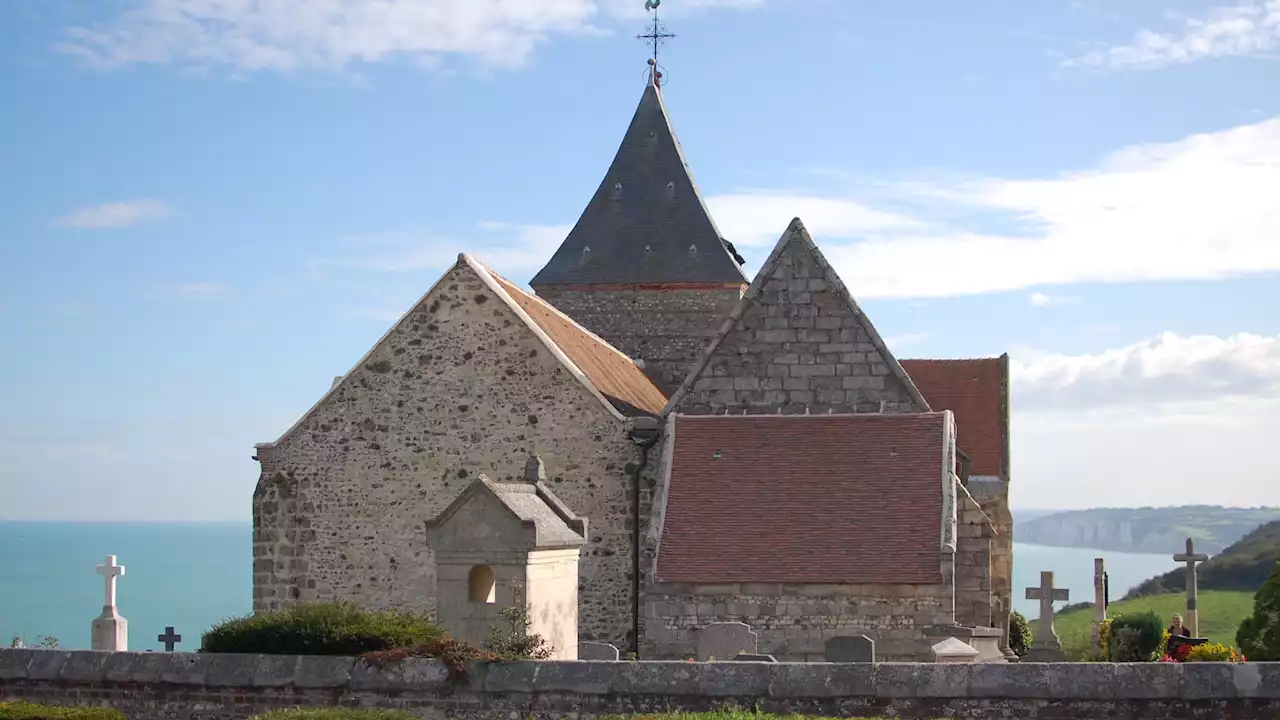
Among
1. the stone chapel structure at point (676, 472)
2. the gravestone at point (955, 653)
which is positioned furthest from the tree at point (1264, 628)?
the gravestone at point (955, 653)

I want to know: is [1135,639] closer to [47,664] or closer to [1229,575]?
[47,664]

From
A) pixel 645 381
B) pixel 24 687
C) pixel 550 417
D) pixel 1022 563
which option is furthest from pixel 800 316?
pixel 1022 563

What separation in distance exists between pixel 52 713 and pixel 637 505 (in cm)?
995

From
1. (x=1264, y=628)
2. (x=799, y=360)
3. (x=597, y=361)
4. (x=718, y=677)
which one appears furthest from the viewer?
(x=597, y=361)

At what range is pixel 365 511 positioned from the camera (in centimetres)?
2273

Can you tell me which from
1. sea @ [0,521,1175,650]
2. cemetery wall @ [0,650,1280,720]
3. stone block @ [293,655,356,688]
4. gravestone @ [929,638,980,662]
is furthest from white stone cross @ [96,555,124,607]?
gravestone @ [929,638,980,662]

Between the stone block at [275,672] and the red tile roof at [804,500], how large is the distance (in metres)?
6.76

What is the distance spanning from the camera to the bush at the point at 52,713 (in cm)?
1316

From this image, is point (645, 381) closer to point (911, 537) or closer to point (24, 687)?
point (911, 537)

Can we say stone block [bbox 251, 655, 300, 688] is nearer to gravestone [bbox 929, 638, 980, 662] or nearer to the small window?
the small window

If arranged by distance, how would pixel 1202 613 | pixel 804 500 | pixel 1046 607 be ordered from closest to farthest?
pixel 804 500 < pixel 1046 607 < pixel 1202 613

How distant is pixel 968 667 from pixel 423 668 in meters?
4.33

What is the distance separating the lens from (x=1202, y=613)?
43.3 m

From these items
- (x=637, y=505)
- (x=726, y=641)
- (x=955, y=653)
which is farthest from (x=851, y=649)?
(x=637, y=505)
